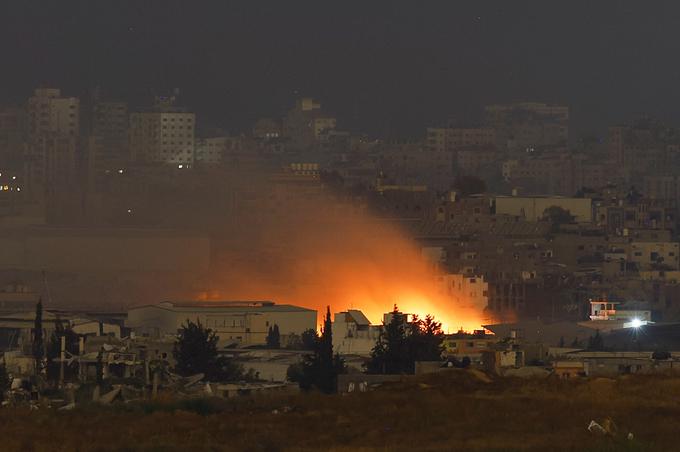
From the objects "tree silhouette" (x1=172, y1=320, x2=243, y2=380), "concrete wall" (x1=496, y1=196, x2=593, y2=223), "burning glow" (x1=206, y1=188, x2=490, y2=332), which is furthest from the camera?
"concrete wall" (x1=496, y1=196, x2=593, y2=223)

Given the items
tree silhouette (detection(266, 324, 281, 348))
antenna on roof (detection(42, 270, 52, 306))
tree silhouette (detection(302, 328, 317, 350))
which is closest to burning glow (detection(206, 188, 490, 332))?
antenna on roof (detection(42, 270, 52, 306))

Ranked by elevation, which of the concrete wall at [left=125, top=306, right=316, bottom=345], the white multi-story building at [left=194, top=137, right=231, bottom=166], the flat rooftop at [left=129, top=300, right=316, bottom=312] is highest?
the white multi-story building at [left=194, top=137, right=231, bottom=166]

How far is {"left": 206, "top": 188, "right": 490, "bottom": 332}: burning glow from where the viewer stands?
5228cm

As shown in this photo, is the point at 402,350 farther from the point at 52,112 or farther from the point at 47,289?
the point at 52,112

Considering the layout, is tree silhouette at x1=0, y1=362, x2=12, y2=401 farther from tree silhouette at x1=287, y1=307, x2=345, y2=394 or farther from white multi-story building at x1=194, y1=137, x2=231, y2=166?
white multi-story building at x1=194, y1=137, x2=231, y2=166

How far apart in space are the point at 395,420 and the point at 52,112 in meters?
69.8

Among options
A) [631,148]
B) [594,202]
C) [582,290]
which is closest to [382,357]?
[582,290]

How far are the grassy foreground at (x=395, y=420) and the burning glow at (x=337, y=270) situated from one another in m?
24.0

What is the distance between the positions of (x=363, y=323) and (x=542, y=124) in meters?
70.3

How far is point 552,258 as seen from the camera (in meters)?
64.8

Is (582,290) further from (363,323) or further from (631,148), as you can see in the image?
(631,148)

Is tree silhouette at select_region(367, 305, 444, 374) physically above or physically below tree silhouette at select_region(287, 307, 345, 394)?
above

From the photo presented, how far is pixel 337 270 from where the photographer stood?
5931 centimetres

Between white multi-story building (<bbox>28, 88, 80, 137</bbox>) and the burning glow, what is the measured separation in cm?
2030
